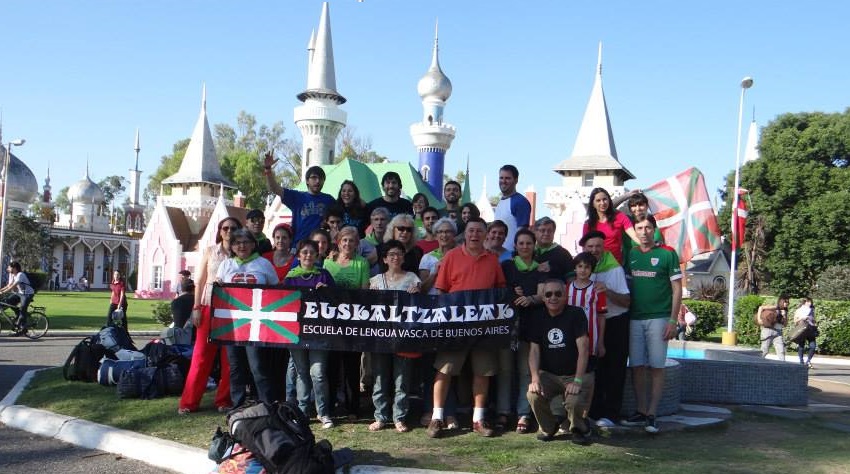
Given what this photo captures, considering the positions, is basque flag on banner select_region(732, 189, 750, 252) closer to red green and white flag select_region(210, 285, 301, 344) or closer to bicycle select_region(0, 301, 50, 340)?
red green and white flag select_region(210, 285, 301, 344)

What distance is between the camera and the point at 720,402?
931 cm

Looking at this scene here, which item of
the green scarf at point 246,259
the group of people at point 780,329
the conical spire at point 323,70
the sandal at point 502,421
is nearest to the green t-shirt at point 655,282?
the sandal at point 502,421

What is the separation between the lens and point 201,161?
6812 cm

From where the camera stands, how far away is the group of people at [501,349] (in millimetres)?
6551

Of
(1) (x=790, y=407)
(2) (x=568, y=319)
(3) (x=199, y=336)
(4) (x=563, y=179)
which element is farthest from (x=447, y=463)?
(4) (x=563, y=179)

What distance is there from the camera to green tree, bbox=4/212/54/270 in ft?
176

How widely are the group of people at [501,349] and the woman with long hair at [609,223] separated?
0.01 m

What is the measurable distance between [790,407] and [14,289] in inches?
691

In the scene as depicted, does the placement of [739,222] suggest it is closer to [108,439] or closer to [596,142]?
[108,439]

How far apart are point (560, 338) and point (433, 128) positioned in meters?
50.8

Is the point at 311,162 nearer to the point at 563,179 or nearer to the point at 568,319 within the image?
the point at 563,179

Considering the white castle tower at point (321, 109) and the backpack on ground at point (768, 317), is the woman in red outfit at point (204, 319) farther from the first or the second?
the white castle tower at point (321, 109)

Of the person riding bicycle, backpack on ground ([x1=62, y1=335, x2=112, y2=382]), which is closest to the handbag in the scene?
backpack on ground ([x1=62, y1=335, x2=112, y2=382])

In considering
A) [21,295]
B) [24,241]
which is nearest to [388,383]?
[21,295]
